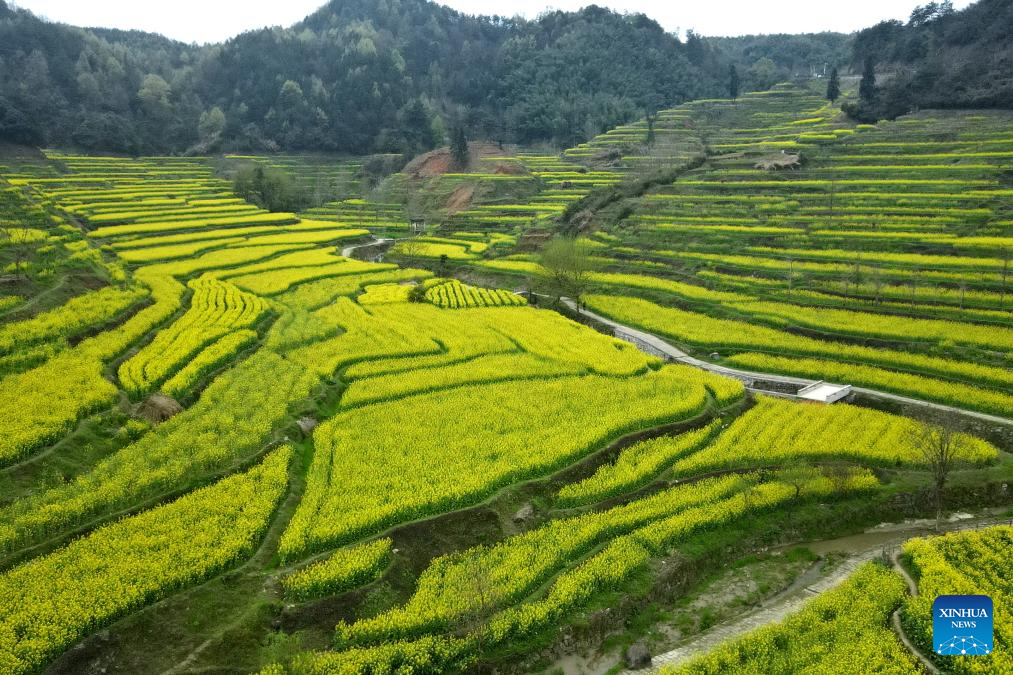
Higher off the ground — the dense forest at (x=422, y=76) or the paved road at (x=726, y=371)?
the dense forest at (x=422, y=76)

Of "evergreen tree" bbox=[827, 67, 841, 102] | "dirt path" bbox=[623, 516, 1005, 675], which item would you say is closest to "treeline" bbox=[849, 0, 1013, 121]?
"evergreen tree" bbox=[827, 67, 841, 102]

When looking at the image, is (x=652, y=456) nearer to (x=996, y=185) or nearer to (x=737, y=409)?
(x=737, y=409)

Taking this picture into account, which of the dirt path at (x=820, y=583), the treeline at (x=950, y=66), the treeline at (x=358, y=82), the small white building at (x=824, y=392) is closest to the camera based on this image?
the dirt path at (x=820, y=583)

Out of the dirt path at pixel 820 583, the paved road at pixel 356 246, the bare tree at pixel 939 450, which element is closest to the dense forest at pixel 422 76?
the paved road at pixel 356 246

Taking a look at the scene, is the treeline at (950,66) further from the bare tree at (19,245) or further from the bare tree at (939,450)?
the bare tree at (19,245)

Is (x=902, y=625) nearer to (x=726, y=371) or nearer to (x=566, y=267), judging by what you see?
(x=726, y=371)

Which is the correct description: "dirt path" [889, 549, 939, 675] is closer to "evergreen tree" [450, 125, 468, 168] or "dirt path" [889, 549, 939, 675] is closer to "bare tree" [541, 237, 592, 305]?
"bare tree" [541, 237, 592, 305]
